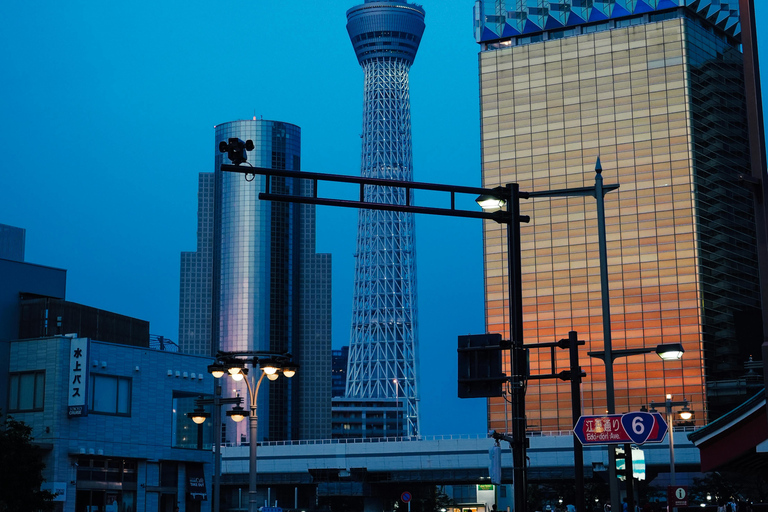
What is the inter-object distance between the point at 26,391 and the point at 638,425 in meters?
44.8

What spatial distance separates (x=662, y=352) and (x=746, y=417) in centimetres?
1008

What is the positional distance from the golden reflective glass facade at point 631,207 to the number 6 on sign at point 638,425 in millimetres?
148082

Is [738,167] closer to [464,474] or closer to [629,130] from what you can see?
[629,130]

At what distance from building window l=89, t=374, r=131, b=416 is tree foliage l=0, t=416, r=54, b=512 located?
12.9 meters

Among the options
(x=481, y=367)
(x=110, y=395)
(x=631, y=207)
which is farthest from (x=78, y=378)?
(x=631, y=207)

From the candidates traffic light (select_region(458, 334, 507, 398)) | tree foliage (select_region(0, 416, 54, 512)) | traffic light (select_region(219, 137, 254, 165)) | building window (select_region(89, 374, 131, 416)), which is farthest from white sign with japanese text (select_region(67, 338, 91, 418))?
traffic light (select_region(458, 334, 507, 398))

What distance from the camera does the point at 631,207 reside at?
7018 inches

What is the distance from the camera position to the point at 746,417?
19.4 m

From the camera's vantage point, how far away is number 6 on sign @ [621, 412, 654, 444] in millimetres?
20234

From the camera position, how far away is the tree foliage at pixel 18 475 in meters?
44.4

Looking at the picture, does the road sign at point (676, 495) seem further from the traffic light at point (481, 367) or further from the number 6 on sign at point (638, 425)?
the number 6 on sign at point (638, 425)

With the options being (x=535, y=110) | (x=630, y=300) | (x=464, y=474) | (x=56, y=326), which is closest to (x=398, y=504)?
(x=464, y=474)

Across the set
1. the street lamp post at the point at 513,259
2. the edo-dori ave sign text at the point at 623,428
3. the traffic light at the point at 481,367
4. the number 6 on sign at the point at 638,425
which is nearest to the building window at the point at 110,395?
the street lamp post at the point at 513,259

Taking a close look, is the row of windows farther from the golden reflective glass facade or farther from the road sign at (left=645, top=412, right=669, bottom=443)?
the golden reflective glass facade
